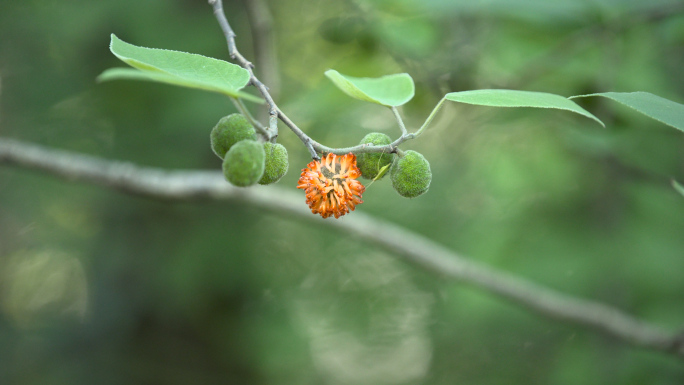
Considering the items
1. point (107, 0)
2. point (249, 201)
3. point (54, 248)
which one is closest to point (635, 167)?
point (249, 201)

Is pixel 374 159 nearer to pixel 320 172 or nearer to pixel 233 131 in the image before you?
pixel 320 172

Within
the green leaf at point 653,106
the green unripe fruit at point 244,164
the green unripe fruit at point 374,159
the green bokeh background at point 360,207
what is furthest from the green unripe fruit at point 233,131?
the green bokeh background at point 360,207

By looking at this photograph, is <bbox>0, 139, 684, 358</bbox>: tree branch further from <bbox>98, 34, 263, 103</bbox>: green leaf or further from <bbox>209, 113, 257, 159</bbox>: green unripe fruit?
<bbox>98, 34, 263, 103</bbox>: green leaf

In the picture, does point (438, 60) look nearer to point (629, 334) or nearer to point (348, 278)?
point (629, 334)

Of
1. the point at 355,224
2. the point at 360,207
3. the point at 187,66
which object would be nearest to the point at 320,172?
the point at 187,66

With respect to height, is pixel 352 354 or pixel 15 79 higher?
pixel 15 79
